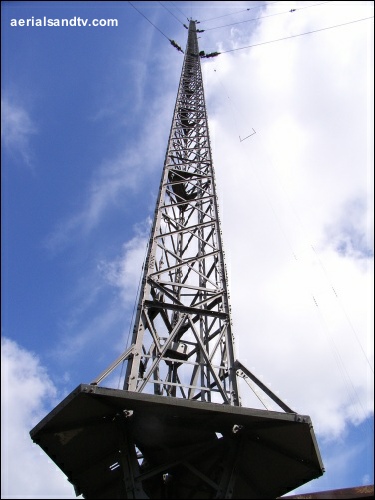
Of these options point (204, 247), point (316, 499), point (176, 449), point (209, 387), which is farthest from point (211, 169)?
point (316, 499)

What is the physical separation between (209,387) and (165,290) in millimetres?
2193

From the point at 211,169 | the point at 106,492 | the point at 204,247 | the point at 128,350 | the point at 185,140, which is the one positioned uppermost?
the point at 185,140

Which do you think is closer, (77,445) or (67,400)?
(67,400)

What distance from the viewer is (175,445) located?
6113 mm

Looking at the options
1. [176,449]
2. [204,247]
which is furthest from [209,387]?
[204,247]

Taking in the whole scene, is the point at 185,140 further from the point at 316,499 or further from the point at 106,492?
the point at 316,499

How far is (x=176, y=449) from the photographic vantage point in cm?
609

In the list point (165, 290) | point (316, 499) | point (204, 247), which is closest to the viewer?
point (316, 499)

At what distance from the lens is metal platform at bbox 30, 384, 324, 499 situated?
5434mm

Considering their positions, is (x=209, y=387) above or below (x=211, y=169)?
below

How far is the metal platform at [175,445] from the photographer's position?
17.8 feet

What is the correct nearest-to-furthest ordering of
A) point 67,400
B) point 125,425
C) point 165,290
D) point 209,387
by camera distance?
1. point 67,400
2. point 125,425
3. point 209,387
4. point 165,290

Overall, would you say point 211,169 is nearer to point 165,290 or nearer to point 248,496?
point 165,290

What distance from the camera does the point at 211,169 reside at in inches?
576
